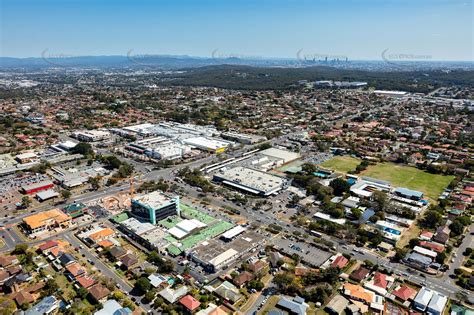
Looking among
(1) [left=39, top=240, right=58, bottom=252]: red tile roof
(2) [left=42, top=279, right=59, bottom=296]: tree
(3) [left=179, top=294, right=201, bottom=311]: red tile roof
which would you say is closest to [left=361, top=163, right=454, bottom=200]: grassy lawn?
(3) [left=179, top=294, right=201, bottom=311]: red tile roof

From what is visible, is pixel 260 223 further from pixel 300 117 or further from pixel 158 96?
pixel 158 96

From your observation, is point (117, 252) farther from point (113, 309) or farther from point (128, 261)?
point (113, 309)

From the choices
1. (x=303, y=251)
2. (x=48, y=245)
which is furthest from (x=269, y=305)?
(x=48, y=245)

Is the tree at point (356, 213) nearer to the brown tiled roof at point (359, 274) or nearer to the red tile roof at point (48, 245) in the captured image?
the brown tiled roof at point (359, 274)

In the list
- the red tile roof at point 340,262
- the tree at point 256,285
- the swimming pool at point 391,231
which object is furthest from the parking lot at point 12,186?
the swimming pool at point 391,231

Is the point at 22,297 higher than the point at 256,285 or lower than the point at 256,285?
higher
